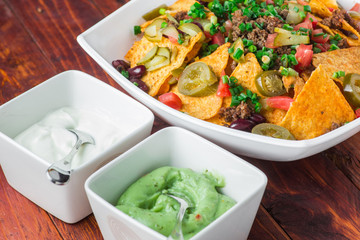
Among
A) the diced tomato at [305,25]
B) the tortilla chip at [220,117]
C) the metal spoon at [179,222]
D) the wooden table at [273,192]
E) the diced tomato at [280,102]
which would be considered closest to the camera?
the metal spoon at [179,222]

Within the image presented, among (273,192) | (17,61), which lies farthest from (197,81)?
(17,61)

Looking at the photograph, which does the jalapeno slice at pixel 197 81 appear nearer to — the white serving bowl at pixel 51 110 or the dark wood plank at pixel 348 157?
the white serving bowl at pixel 51 110

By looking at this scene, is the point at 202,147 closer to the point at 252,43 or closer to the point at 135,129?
the point at 135,129

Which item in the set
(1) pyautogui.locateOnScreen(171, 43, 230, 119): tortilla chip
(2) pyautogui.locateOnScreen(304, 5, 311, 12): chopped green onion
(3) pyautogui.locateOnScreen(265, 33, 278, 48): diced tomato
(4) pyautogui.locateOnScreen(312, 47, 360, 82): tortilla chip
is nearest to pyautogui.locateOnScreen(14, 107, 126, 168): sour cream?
(1) pyautogui.locateOnScreen(171, 43, 230, 119): tortilla chip

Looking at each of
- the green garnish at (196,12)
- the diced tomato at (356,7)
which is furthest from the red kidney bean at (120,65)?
the diced tomato at (356,7)

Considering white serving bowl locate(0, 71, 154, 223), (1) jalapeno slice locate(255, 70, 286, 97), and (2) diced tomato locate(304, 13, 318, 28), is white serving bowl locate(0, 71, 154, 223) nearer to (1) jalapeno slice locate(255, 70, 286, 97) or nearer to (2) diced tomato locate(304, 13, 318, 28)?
(1) jalapeno slice locate(255, 70, 286, 97)

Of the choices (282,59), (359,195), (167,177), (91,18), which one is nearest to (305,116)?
(282,59)

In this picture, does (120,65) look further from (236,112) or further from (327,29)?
(327,29)
